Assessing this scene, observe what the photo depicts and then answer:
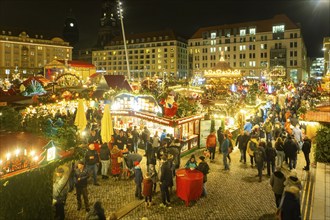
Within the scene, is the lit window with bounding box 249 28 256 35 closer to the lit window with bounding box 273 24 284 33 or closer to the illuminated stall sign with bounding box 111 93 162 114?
the lit window with bounding box 273 24 284 33

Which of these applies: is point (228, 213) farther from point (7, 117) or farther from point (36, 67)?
point (36, 67)

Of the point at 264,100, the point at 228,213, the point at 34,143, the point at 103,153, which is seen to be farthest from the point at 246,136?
the point at 264,100

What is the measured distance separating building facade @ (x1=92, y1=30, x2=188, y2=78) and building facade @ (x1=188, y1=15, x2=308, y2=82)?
5.30m

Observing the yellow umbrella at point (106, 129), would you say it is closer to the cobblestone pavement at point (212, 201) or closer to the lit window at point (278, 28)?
the cobblestone pavement at point (212, 201)

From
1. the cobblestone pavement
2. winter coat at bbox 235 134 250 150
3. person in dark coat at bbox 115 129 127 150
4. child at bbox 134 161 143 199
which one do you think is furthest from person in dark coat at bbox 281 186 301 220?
person in dark coat at bbox 115 129 127 150

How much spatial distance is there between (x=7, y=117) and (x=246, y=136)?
9.73 m

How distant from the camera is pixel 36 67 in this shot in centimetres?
8875

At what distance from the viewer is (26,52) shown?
8544 centimetres

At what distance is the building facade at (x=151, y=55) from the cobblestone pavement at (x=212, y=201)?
77869 mm

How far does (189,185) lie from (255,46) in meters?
74.8

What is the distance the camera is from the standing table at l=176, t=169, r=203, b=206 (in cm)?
930

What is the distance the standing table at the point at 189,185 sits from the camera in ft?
30.5

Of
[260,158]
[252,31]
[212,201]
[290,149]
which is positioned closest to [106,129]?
[212,201]

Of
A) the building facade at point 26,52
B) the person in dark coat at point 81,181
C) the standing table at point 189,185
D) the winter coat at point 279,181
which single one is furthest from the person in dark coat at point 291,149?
the building facade at point 26,52
